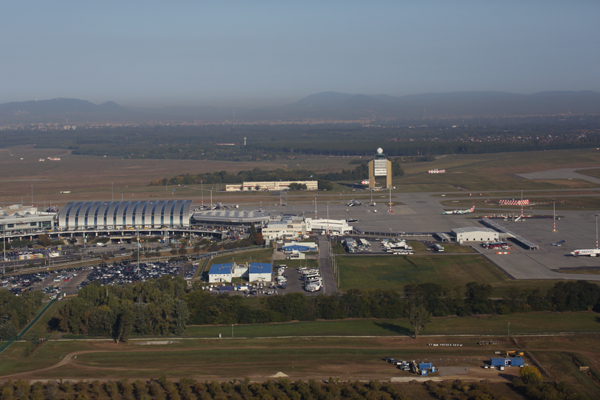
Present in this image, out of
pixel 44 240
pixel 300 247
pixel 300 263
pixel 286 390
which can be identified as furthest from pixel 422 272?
pixel 44 240

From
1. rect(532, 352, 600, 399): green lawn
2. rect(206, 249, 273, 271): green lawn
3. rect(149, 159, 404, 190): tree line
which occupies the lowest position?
rect(532, 352, 600, 399): green lawn

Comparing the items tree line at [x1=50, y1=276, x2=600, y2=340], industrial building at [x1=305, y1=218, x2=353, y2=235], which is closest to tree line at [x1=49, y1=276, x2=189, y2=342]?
tree line at [x1=50, y1=276, x2=600, y2=340]

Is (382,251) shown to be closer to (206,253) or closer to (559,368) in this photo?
(206,253)

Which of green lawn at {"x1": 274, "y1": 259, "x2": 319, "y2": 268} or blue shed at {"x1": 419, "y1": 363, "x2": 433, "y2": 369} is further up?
green lawn at {"x1": 274, "y1": 259, "x2": 319, "y2": 268}

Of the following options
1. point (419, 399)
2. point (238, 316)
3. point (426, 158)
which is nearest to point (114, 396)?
point (238, 316)

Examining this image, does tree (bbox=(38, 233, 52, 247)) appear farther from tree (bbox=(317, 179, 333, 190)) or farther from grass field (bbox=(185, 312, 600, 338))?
tree (bbox=(317, 179, 333, 190))

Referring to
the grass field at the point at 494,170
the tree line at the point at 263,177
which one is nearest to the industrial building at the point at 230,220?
the grass field at the point at 494,170
